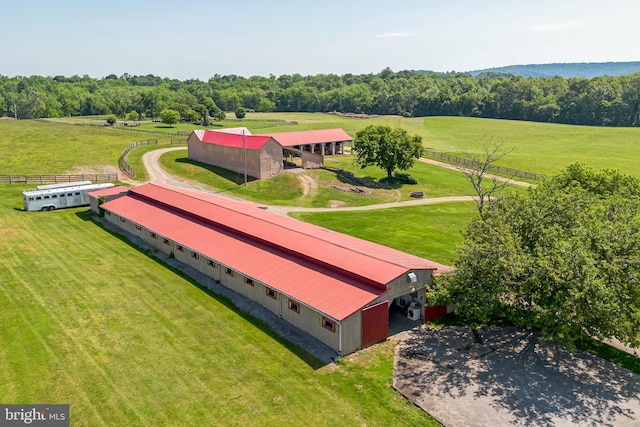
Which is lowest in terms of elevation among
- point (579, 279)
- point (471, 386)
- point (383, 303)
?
point (471, 386)

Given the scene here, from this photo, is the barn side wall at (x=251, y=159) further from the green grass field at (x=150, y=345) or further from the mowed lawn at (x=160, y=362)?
the mowed lawn at (x=160, y=362)

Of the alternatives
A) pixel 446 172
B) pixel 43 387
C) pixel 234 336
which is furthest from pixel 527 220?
pixel 446 172

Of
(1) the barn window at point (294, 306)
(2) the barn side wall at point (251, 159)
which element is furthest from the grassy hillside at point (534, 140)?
(1) the barn window at point (294, 306)

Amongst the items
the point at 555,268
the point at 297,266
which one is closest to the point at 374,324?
the point at 297,266

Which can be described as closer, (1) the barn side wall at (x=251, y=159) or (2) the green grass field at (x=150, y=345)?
(2) the green grass field at (x=150, y=345)

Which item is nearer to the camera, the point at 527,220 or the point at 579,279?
the point at 579,279

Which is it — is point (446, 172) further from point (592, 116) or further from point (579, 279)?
point (592, 116)
